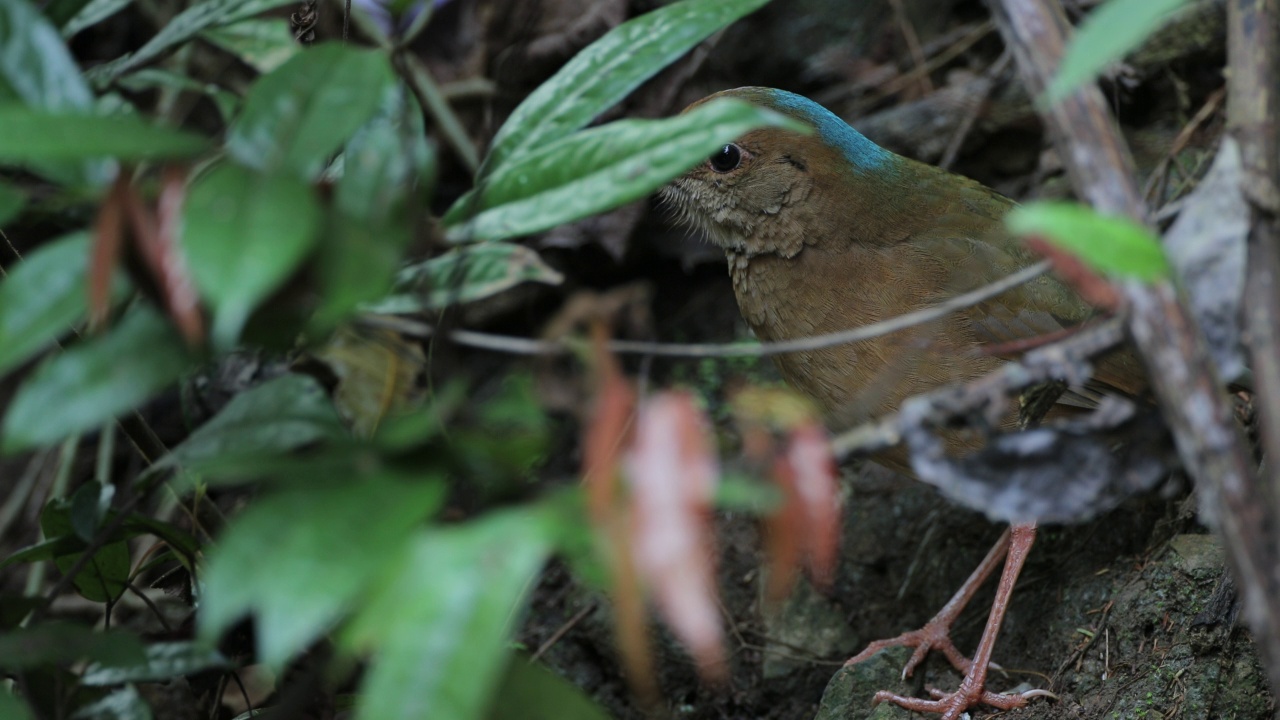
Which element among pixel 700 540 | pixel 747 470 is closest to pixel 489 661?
pixel 700 540

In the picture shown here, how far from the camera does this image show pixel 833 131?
360 cm

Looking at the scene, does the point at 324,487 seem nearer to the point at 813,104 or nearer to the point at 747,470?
the point at 747,470

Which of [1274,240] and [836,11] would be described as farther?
[836,11]

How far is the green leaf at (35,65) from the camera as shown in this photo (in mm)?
1470

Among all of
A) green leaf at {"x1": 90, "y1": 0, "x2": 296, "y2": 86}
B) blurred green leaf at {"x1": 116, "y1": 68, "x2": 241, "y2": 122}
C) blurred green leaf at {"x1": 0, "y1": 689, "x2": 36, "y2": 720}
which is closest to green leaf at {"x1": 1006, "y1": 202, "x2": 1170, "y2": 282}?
blurred green leaf at {"x1": 0, "y1": 689, "x2": 36, "y2": 720}

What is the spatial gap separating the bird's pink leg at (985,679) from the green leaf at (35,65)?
248cm

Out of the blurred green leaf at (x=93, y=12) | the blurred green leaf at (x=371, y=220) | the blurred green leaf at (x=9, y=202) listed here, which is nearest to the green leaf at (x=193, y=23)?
the blurred green leaf at (x=93, y=12)

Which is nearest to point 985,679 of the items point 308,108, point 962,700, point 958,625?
point 962,700

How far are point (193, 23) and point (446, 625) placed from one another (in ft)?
6.61

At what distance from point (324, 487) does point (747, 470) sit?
0.51m

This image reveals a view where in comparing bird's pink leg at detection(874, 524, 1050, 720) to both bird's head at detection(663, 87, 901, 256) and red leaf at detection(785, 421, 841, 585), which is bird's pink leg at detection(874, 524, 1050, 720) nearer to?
bird's head at detection(663, 87, 901, 256)

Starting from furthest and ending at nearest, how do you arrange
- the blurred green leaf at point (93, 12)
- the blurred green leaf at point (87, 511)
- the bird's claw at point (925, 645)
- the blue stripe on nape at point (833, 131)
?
the blue stripe on nape at point (833, 131) → the bird's claw at point (925, 645) → the blurred green leaf at point (93, 12) → the blurred green leaf at point (87, 511)

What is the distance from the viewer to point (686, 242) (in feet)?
15.5

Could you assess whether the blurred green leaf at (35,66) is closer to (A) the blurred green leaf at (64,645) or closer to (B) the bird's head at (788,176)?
(A) the blurred green leaf at (64,645)
